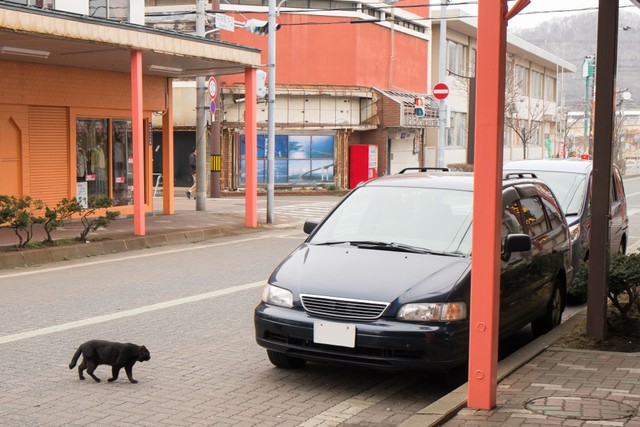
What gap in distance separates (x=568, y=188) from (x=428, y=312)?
267 inches

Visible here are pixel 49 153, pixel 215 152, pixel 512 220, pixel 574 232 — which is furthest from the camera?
pixel 215 152

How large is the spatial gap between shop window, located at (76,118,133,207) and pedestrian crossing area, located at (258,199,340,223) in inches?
162

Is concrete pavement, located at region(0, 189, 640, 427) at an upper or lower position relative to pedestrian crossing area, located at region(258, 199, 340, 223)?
upper

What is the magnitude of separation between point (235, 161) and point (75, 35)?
21595 mm

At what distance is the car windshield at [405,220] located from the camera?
779cm

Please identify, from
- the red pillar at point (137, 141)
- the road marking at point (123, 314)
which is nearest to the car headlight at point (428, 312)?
the road marking at point (123, 314)

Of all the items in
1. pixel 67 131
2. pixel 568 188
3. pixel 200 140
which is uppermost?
pixel 67 131

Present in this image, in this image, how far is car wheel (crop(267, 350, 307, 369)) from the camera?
761 cm

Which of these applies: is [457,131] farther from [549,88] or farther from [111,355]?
[111,355]

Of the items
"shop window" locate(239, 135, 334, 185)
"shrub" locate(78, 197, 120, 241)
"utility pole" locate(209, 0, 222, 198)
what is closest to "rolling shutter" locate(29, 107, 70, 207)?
"shrub" locate(78, 197, 120, 241)

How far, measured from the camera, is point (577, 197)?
12586 mm

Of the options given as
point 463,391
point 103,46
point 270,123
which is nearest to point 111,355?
point 463,391

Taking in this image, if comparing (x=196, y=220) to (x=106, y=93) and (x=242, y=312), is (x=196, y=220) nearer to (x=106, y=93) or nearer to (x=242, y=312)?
(x=106, y=93)

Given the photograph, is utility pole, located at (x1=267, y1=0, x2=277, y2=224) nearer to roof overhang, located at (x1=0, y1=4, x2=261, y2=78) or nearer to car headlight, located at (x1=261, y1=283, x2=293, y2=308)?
roof overhang, located at (x1=0, y1=4, x2=261, y2=78)
